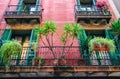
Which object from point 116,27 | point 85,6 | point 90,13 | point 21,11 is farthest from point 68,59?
point 85,6

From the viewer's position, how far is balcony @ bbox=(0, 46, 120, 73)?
27.9 feet

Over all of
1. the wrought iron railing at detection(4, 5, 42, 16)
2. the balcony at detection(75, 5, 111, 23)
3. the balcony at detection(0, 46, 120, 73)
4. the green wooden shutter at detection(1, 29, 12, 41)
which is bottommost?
the balcony at detection(0, 46, 120, 73)

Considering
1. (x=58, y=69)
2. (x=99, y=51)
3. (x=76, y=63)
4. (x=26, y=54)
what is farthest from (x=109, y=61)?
(x=26, y=54)

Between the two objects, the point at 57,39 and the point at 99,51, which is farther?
the point at 57,39

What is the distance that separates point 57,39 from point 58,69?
259 cm

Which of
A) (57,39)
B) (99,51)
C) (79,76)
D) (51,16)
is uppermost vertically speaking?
(51,16)

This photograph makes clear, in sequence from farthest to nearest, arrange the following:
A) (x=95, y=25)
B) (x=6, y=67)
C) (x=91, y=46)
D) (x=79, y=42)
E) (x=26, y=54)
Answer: (x=95, y=25) < (x=79, y=42) < (x=26, y=54) < (x=91, y=46) < (x=6, y=67)

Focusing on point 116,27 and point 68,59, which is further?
point 116,27

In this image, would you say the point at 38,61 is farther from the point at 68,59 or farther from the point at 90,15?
the point at 90,15

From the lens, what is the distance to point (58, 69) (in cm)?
850

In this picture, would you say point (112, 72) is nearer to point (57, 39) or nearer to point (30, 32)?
point (57, 39)

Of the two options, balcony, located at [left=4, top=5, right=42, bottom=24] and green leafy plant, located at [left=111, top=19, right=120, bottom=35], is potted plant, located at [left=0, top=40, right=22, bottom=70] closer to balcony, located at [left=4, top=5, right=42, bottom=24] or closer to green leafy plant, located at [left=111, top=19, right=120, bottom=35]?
balcony, located at [left=4, top=5, right=42, bottom=24]

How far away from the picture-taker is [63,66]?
852 cm

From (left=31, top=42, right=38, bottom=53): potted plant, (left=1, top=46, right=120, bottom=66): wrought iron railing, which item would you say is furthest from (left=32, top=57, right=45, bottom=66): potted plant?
(left=31, top=42, right=38, bottom=53): potted plant
